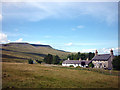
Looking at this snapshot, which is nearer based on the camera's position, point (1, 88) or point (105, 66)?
point (1, 88)

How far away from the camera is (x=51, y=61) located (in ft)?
351

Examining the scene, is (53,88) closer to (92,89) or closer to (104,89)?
(92,89)

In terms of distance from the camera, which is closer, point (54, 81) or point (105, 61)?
point (54, 81)

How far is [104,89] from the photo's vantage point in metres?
19.5

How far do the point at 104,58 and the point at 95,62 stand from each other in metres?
7.76

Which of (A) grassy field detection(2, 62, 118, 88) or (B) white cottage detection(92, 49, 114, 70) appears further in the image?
(B) white cottage detection(92, 49, 114, 70)

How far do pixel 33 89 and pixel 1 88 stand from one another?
495 centimetres

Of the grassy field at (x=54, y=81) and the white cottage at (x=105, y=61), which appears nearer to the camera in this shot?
the grassy field at (x=54, y=81)

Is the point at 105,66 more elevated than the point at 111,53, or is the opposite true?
the point at 111,53

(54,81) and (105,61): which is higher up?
(54,81)

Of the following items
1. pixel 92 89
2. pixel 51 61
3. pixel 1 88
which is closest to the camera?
pixel 1 88

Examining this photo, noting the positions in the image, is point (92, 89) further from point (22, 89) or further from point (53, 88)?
point (22, 89)

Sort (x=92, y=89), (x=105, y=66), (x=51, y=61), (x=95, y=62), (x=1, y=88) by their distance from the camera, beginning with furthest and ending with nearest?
(x=51, y=61), (x=95, y=62), (x=105, y=66), (x=92, y=89), (x=1, y=88)

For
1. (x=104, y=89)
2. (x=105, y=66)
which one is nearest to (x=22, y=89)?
(x=104, y=89)
